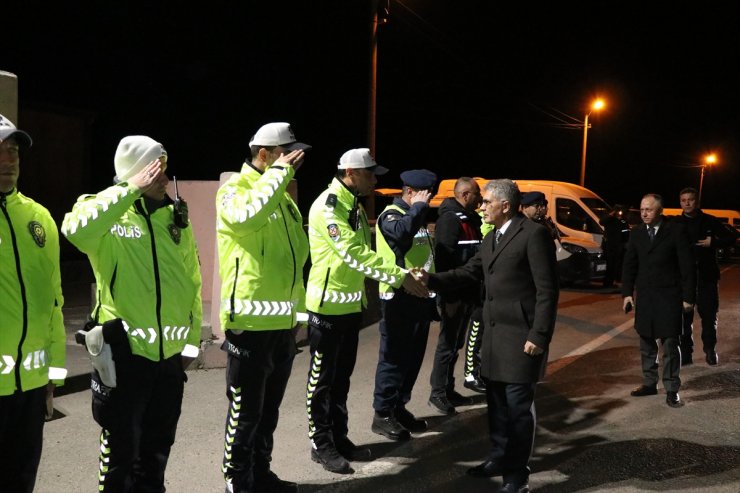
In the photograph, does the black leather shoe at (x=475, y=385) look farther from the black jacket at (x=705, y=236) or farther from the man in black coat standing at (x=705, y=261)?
the black jacket at (x=705, y=236)

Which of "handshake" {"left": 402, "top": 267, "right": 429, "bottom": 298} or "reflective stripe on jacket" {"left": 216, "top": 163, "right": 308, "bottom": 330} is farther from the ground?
"reflective stripe on jacket" {"left": 216, "top": 163, "right": 308, "bottom": 330}

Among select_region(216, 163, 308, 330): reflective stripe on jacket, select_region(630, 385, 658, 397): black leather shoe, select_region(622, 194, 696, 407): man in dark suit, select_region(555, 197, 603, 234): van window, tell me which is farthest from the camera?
select_region(555, 197, 603, 234): van window

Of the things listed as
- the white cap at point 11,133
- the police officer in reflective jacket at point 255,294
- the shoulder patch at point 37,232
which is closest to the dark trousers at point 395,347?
the police officer in reflective jacket at point 255,294

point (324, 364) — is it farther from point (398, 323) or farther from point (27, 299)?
point (27, 299)

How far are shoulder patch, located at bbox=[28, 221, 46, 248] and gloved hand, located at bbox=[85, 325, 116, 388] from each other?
0.45 metres

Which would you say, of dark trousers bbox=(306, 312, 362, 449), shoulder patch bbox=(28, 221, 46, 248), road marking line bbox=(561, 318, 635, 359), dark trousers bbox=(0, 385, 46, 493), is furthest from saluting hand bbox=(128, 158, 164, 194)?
road marking line bbox=(561, 318, 635, 359)

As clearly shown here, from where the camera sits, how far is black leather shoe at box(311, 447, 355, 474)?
15.0 feet

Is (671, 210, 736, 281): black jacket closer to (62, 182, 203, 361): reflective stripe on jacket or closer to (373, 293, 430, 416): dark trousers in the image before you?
(373, 293, 430, 416): dark trousers

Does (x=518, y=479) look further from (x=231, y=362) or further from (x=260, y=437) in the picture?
(x=231, y=362)

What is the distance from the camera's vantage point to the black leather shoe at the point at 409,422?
5.59 metres

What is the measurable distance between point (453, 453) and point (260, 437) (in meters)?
1.69

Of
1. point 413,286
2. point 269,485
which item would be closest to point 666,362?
point 413,286

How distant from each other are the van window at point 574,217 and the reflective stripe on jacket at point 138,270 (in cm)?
1442

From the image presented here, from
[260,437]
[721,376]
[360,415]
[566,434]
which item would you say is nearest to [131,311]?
[260,437]
